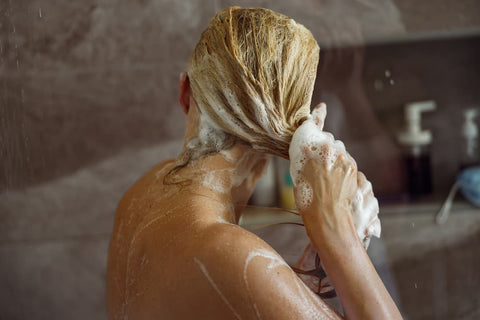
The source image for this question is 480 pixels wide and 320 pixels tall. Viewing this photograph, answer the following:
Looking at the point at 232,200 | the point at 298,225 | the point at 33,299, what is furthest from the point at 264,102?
the point at 33,299

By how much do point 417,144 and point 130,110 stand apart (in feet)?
2.84

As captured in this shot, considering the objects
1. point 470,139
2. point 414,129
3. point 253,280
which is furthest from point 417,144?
point 253,280

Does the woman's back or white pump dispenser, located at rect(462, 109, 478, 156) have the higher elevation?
the woman's back

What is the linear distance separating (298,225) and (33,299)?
2.26ft

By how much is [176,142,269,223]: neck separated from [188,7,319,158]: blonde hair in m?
0.04

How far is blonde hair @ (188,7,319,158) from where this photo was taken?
26.3 inches

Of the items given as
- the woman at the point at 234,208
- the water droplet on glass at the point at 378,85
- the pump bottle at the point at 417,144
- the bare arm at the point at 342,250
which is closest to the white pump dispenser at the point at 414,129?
the pump bottle at the point at 417,144

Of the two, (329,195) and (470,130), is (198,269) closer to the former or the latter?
(329,195)

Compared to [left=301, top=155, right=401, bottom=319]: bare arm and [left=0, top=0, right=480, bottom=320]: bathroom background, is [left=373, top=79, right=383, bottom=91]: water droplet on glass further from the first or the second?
[left=301, top=155, right=401, bottom=319]: bare arm

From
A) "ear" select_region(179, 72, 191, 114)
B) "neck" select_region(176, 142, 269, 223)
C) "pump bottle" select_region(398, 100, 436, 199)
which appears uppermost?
"ear" select_region(179, 72, 191, 114)

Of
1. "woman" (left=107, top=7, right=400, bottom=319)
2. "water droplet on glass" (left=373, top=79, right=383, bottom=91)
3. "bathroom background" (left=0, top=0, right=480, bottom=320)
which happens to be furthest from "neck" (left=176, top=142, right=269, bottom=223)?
"water droplet on glass" (left=373, top=79, right=383, bottom=91)

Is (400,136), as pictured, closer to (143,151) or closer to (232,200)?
(143,151)

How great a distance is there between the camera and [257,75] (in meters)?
0.67

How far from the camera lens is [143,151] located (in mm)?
1261
